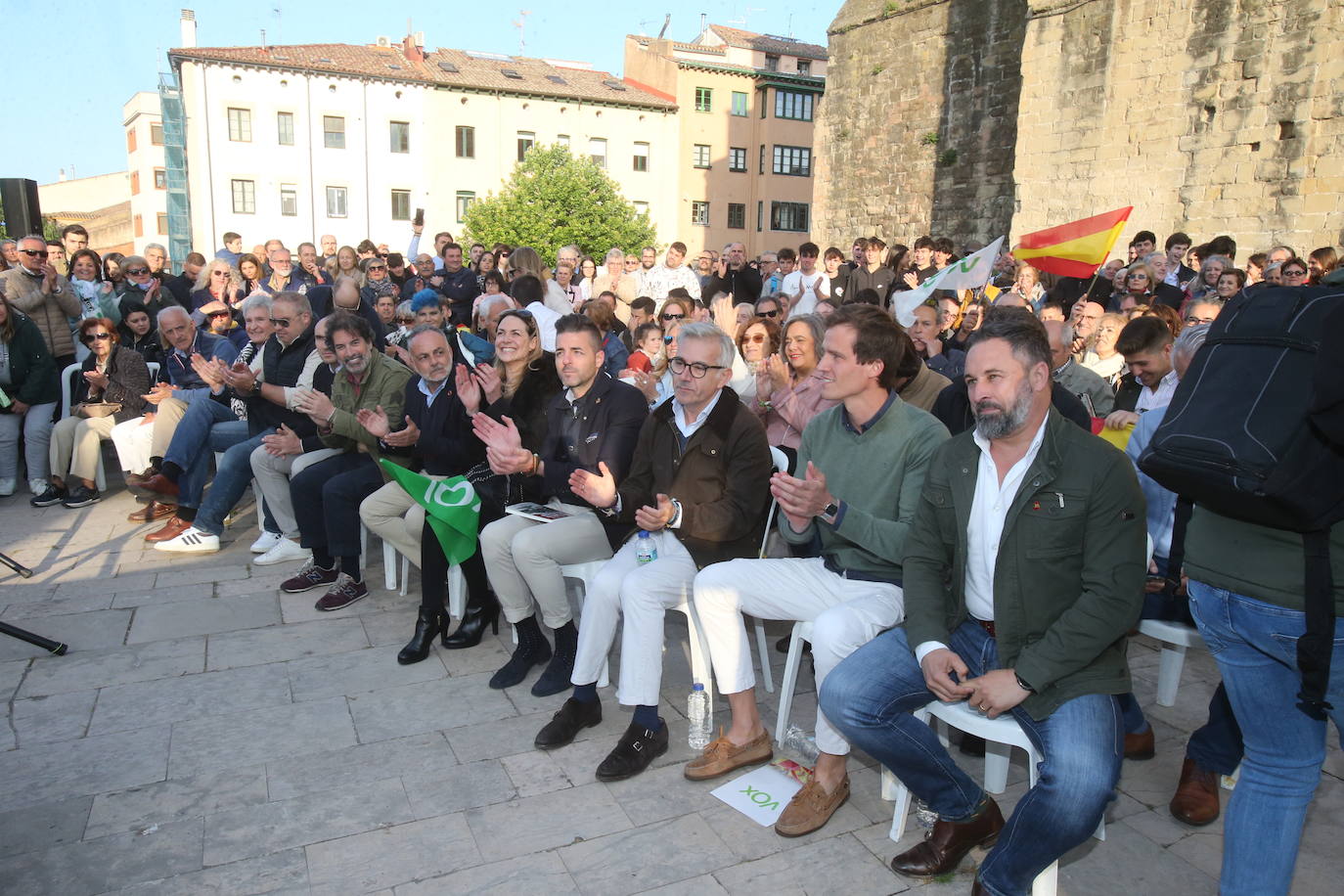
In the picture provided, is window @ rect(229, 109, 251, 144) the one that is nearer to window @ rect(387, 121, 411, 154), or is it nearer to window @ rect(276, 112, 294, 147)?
window @ rect(276, 112, 294, 147)

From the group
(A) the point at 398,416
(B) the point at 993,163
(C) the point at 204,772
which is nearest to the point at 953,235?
(B) the point at 993,163

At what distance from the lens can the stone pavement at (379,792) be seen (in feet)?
8.84

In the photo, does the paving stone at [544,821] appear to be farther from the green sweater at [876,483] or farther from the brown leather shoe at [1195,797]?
the brown leather shoe at [1195,797]

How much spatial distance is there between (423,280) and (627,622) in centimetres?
889

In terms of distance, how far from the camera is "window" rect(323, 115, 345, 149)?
115 feet

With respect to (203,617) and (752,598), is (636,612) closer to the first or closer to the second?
(752,598)

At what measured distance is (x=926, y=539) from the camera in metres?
2.84

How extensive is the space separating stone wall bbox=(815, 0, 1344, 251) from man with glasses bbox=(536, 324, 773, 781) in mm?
9072

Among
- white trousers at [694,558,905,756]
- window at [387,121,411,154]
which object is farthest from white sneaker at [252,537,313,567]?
window at [387,121,411,154]

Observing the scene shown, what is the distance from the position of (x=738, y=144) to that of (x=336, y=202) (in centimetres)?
1878

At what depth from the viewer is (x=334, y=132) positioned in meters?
35.4

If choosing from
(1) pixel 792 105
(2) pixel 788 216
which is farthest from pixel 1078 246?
(1) pixel 792 105

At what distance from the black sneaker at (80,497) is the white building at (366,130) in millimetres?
30234

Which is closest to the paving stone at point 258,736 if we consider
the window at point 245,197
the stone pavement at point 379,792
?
the stone pavement at point 379,792
